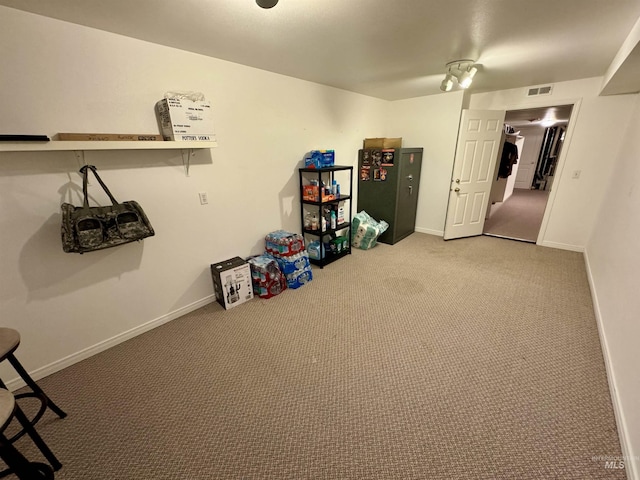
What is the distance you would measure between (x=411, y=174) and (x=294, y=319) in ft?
10.1

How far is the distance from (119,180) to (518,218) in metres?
6.71

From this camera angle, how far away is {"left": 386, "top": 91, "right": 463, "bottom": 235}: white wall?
12.7ft

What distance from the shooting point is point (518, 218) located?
5.37 meters

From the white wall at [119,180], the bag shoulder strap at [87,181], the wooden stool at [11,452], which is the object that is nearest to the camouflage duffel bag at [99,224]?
the bag shoulder strap at [87,181]

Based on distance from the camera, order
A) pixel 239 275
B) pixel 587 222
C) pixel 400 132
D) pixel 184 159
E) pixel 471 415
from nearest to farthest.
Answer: pixel 471 415 < pixel 184 159 < pixel 239 275 < pixel 587 222 < pixel 400 132

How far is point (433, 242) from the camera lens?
4145 millimetres

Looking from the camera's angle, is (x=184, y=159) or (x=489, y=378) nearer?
(x=489, y=378)

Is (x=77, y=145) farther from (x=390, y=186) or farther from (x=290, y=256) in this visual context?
(x=390, y=186)

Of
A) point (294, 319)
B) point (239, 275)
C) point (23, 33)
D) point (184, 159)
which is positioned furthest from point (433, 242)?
point (23, 33)

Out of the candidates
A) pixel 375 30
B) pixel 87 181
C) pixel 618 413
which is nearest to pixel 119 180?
pixel 87 181

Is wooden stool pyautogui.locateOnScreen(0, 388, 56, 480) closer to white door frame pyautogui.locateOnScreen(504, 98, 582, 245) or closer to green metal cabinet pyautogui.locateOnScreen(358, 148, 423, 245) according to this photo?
green metal cabinet pyautogui.locateOnScreen(358, 148, 423, 245)

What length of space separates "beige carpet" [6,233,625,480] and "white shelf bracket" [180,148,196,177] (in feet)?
4.44

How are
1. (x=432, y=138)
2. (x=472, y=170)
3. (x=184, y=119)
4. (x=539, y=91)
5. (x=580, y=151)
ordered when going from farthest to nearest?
1. (x=432, y=138)
2. (x=472, y=170)
3. (x=539, y=91)
4. (x=580, y=151)
5. (x=184, y=119)

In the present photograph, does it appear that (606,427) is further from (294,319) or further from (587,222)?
(587,222)
